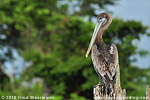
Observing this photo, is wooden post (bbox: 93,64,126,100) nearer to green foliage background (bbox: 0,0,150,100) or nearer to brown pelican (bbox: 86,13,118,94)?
brown pelican (bbox: 86,13,118,94)

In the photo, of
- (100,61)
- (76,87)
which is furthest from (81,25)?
(100,61)

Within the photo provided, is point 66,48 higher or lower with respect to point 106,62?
lower

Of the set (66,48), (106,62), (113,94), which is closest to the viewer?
(113,94)

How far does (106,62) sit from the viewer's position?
5809 millimetres

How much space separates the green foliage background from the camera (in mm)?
18156

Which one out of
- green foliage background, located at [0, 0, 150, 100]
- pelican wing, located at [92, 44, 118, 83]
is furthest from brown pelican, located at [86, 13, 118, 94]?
green foliage background, located at [0, 0, 150, 100]

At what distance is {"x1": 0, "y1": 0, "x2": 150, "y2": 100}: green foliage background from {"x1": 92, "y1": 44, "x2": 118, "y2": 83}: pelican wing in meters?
9.46

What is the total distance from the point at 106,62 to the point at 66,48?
45.1ft

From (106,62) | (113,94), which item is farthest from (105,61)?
(113,94)

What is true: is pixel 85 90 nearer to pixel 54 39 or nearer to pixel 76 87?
pixel 76 87

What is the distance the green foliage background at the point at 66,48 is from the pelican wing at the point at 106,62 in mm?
9456

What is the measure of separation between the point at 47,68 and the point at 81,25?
292 cm

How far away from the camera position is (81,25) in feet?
62.2

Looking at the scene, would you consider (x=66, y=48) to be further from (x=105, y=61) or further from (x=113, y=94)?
(x=113, y=94)
